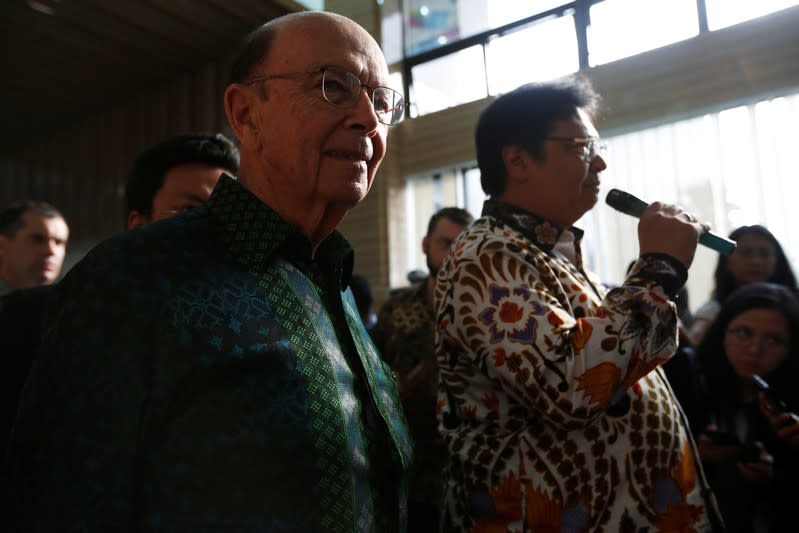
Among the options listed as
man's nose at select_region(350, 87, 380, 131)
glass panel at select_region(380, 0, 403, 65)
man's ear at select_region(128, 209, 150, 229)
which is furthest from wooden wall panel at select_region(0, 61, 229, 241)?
man's nose at select_region(350, 87, 380, 131)

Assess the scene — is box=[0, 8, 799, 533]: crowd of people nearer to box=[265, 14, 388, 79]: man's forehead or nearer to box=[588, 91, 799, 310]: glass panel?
box=[265, 14, 388, 79]: man's forehead

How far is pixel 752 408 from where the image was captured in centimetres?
143

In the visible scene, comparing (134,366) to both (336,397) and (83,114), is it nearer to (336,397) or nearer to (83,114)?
(336,397)

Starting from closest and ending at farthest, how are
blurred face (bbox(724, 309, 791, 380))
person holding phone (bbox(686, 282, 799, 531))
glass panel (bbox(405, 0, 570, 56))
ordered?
person holding phone (bbox(686, 282, 799, 531))
blurred face (bbox(724, 309, 791, 380))
glass panel (bbox(405, 0, 570, 56))

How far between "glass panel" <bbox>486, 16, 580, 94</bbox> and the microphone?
3.33 m

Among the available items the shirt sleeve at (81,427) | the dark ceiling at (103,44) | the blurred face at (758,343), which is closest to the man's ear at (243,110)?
the shirt sleeve at (81,427)

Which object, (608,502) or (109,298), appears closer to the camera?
(109,298)

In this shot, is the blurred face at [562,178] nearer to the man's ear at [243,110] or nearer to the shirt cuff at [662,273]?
the shirt cuff at [662,273]

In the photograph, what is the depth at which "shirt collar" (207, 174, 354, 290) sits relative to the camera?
66cm

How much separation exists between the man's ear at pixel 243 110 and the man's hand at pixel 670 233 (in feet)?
2.02

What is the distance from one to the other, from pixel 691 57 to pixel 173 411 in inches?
163

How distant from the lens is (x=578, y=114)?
1053 mm

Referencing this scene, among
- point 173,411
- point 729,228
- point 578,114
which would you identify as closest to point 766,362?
point 578,114

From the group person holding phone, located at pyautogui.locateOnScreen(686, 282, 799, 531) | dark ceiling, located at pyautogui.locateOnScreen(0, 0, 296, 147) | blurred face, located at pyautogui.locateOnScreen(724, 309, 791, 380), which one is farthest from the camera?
dark ceiling, located at pyautogui.locateOnScreen(0, 0, 296, 147)
